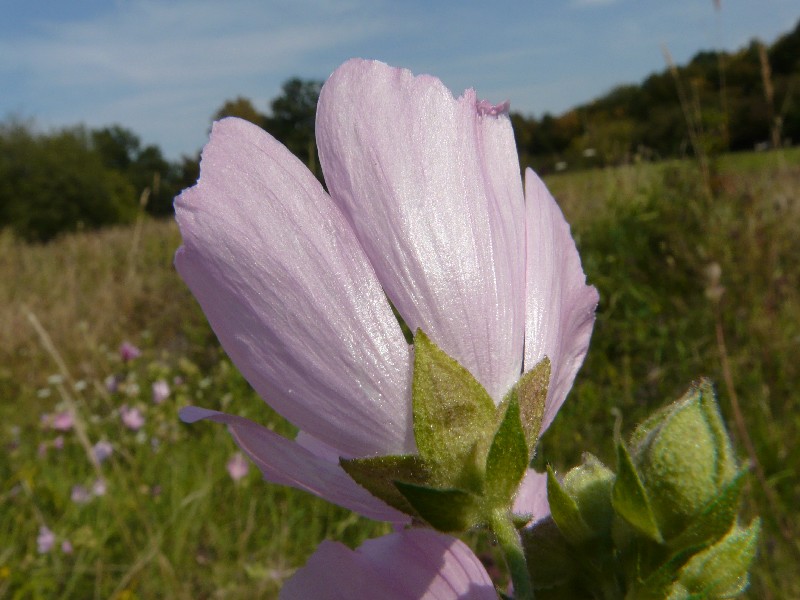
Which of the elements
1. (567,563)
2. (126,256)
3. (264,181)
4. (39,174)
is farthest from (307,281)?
(39,174)

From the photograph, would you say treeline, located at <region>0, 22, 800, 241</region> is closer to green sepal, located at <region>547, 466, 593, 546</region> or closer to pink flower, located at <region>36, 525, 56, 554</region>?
pink flower, located at <region>36, 525, 56, 554</region>

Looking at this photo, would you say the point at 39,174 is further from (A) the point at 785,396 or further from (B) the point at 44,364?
(A) the point at 785,396

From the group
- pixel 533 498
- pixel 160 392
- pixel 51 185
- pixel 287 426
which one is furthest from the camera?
pixel 51 185

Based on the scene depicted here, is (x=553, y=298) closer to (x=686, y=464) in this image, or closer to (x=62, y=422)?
(x=686, y=464)

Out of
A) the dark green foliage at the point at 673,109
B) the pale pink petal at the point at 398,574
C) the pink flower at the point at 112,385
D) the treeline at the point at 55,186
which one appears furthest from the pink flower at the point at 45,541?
the treeline at the point at 55,186

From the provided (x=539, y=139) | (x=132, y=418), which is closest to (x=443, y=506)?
(x=132, y=418)

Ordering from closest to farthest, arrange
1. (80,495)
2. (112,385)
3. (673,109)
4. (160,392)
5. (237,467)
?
1. (80,495)
2. (237,467)
3. (160,392)
4. (112,385)
5. (673,109)

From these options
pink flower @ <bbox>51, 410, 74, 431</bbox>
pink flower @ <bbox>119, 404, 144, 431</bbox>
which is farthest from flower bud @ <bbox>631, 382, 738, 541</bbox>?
pink flower @ <bbox>51, 410, 74, 431</bbox>
